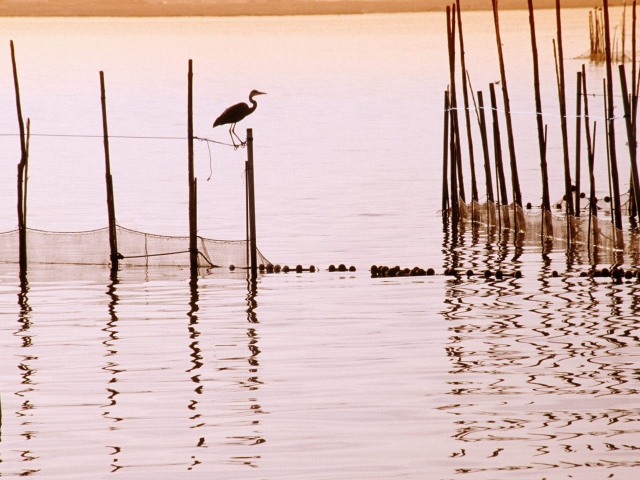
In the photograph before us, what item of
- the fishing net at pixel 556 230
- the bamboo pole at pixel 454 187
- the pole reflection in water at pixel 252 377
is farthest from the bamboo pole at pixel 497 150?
the pole reflection in water at pixel 252 377

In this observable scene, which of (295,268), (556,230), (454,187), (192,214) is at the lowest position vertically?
(295,268)

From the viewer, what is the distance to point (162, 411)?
12.3 metres

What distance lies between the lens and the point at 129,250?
20812mm

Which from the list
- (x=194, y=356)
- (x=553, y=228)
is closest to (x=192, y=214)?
(x=194, y=356)

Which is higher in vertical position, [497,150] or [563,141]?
[563,141]

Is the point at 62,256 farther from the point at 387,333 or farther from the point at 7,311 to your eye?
the point at 387,333

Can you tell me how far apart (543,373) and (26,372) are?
18.5ft

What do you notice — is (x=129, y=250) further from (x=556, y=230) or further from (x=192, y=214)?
(x=556, y=230)

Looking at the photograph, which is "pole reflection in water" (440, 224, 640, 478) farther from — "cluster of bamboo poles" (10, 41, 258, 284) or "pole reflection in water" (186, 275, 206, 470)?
"cluster of bamboo poles" (10, 41, 258, 284)

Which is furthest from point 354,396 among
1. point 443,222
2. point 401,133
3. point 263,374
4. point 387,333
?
point 401,133

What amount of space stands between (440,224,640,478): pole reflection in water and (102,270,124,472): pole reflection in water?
2.93 m

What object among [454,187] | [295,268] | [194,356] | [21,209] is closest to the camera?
[194,356]

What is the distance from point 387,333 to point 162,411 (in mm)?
4514

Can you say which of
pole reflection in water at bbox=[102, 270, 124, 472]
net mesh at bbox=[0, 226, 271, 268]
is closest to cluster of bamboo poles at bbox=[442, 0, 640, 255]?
net mesh at bbox=[0, 226, 271, 268]
